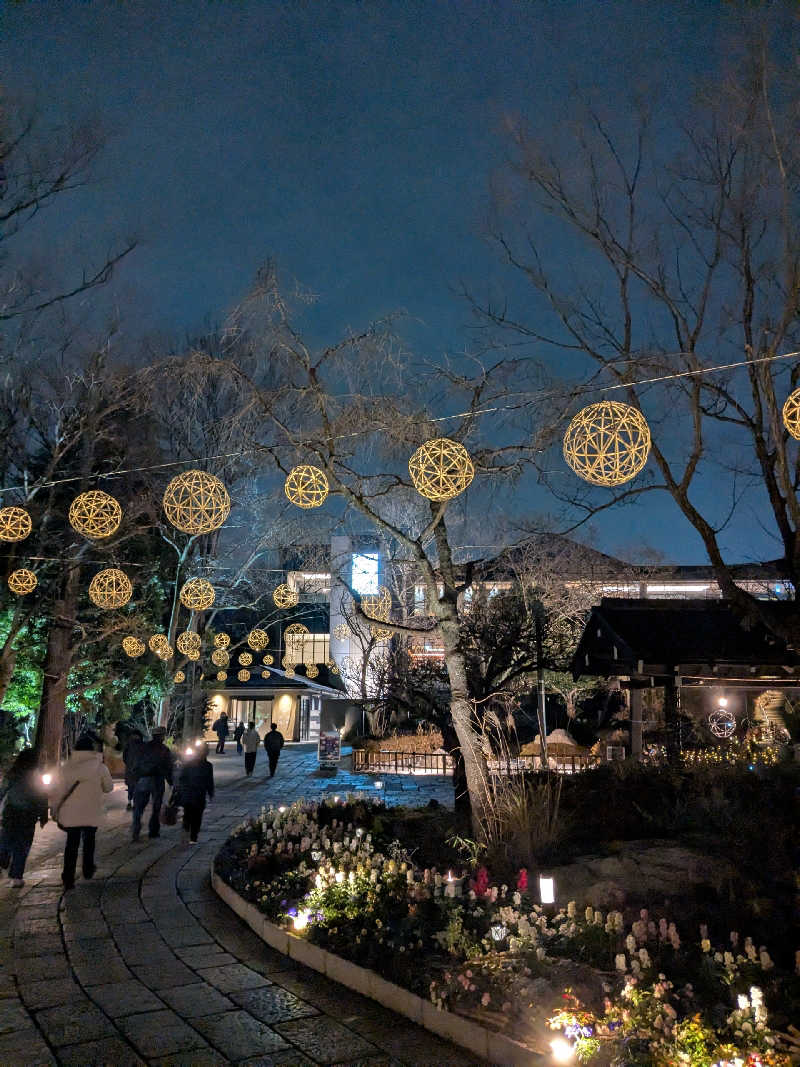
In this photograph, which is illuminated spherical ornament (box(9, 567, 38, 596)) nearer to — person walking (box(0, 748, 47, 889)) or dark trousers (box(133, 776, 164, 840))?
dark trousers (box(133, 776, 164, 840))

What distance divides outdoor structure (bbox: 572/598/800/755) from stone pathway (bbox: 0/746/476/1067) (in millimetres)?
9487

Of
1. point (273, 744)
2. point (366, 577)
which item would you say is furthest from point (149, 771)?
point (366, 577)

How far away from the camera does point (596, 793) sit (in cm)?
798

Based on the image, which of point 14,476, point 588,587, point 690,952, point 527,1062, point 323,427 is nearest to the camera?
point 527,1062

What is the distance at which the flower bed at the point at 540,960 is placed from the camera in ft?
11.9

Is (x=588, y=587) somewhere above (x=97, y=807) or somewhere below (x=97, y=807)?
above

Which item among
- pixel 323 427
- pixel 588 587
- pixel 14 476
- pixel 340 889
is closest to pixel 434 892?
pixel 340 889

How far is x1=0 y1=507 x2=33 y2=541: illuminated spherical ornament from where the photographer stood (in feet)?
35.1

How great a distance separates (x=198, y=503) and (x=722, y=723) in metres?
15.2

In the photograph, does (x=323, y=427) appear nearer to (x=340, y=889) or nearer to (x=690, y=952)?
(x=340, y=889)

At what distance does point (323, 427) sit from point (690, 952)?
20.4 ft

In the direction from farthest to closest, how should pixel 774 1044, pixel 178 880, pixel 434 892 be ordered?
1. pixel 178 880
2. pixel 434 892
3. pixel 774 1044

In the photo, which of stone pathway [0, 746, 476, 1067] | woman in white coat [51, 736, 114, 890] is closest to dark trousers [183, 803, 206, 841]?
stone pathway [0, 746, 476, 1067]

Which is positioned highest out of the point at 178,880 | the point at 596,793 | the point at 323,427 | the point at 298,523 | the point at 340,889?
the point at 298,523
